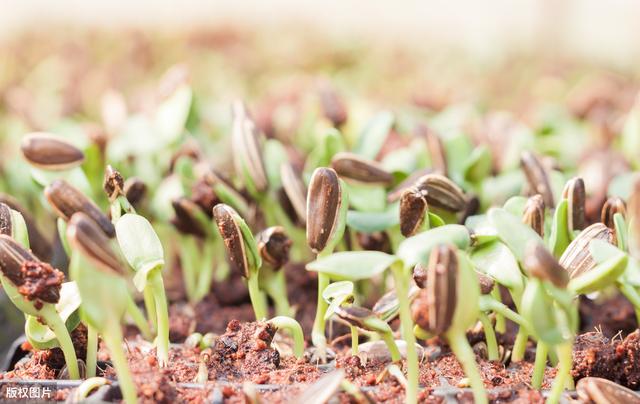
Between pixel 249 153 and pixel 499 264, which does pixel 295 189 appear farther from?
pixel 499 264

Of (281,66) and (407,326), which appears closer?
(407,326)

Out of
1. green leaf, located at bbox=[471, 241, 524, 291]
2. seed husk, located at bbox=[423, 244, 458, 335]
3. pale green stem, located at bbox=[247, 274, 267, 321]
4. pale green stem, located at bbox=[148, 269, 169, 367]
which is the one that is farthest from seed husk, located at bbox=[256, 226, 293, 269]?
seed husk, located at bbox=[423, 244, 458, 335]

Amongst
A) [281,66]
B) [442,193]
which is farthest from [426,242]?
[281,66]

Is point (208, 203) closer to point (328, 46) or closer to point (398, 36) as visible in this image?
point (328, 46)

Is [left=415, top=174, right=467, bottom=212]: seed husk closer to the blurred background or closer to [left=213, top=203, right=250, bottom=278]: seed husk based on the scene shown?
[left=213, top=203, right=250, bottom=278]: seed husk

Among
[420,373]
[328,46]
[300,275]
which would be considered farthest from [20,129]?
[328,46]
